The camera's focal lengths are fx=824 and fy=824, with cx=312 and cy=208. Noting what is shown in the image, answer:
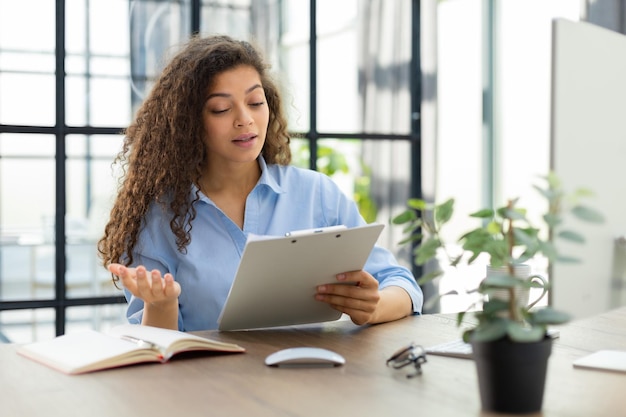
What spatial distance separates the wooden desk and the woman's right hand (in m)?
0.18

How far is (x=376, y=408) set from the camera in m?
1.18

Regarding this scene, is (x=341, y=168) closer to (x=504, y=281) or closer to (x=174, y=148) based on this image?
(x=174, y=148)

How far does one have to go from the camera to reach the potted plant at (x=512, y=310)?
39.8 inches

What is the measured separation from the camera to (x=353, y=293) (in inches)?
69.4

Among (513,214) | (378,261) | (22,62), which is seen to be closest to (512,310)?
(513,214)

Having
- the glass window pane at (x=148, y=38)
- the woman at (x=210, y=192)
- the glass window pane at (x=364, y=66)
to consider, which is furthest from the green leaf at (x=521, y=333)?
the glass window pane at (x=364, y=66)

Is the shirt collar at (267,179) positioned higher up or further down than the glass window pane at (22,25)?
further down

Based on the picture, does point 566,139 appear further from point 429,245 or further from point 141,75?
point 141,75

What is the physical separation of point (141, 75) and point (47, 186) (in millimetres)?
589

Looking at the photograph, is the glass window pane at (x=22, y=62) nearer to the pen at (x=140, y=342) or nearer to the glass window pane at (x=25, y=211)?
the glass window pane at (x=25, y=211)

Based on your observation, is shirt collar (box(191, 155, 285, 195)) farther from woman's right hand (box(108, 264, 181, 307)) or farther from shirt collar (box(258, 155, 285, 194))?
woman's right hand (box(108, 264, 181, 307))

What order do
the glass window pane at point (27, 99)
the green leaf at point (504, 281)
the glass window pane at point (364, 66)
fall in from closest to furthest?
the green leaf at point (504, 281) < the glass window pane at point (27, 99) < the glass window pane at point (364, 66)

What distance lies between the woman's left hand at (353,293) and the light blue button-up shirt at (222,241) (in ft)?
0.88

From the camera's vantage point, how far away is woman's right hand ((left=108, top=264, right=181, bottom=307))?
5.22 feet
